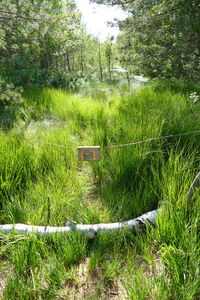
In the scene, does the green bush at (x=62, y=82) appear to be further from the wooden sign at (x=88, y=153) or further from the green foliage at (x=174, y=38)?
the wooden sign at (x=88, y=153)

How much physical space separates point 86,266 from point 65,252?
167mm

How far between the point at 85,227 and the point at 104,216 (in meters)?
0.20

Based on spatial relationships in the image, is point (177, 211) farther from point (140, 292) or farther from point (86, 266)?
point (86, 266)

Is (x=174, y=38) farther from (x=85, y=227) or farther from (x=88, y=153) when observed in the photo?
(x=85, y=227)

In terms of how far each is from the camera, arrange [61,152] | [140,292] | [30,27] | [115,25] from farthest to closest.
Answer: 1. [115,25]
2. [30,27]
3. [61,152]
4. [140,292]

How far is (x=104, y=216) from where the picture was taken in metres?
1.54

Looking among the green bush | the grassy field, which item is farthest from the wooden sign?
the green bush

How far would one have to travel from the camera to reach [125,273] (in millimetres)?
A: 1135

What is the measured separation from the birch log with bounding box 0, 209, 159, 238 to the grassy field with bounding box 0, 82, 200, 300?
0.05 meters

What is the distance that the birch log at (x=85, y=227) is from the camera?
1.35 metres

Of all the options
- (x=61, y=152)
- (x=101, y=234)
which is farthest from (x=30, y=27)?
(x=101, y=234)

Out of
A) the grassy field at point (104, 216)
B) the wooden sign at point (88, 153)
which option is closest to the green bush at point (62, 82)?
the grassy field at point (104, 216)

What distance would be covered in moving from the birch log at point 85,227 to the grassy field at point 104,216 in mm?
47

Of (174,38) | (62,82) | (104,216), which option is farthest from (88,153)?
(62,82)
